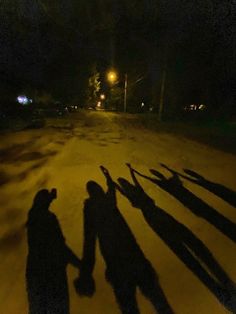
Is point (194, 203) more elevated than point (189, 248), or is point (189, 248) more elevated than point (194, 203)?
point (189, 248)

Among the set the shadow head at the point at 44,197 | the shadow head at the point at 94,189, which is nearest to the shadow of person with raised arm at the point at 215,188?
the shadow head at the point at 94,189

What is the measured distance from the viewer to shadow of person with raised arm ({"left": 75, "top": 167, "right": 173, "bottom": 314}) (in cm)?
333

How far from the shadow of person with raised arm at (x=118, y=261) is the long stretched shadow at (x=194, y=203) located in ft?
5.86

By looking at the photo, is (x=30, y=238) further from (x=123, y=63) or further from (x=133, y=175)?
(x=123, y=63)

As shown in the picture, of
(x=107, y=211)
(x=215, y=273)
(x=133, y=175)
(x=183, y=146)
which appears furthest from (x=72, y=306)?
(x=183, y=146)

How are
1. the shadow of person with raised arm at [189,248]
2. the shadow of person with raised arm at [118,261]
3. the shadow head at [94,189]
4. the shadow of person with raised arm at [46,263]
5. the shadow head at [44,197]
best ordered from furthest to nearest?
the shadow head at [94,189] < the shadow head at [44,197] < the shadow of person with raised arm at [189,248] < the shadow of person with raised arm at [118,261] < the shadow of person with raised arm at [46,263]

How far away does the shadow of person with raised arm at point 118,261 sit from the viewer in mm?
3332

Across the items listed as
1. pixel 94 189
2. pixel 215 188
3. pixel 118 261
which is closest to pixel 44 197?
pixel 94 189

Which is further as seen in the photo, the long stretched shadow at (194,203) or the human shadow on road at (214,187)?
the human shadow on road at (214,187)

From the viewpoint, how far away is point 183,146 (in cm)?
1395

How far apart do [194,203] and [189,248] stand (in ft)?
6.75

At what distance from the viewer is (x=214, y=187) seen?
7.59m

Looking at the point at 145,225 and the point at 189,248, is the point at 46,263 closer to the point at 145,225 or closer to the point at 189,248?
the point at 145,225

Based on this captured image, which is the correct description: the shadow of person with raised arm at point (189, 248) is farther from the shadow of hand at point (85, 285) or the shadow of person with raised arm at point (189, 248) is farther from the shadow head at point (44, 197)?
the shadow head at point (44, 197)
